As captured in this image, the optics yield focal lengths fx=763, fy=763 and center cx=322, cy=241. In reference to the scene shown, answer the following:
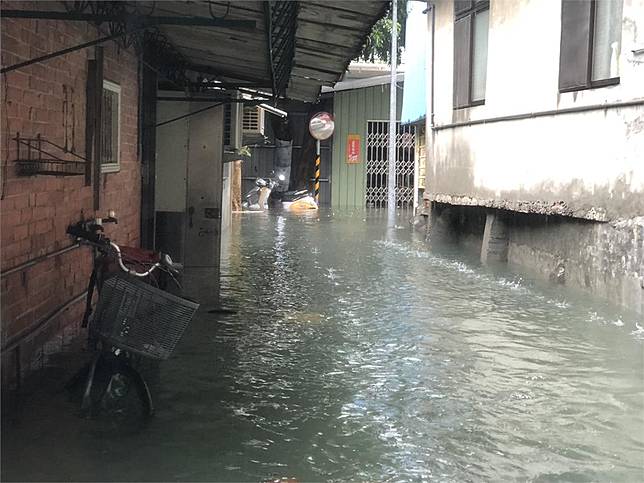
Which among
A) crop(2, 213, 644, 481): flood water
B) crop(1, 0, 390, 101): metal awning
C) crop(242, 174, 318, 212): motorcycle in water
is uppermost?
crop(1, 0, 390, 101): metal awning

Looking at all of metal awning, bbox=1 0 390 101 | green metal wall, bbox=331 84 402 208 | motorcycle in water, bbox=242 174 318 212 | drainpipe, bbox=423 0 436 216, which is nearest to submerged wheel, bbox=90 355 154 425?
metal awning, bbox=1 0 390 101

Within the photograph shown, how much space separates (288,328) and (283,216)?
510 inches

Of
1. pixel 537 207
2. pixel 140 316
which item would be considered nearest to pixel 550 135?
pixel 537 207

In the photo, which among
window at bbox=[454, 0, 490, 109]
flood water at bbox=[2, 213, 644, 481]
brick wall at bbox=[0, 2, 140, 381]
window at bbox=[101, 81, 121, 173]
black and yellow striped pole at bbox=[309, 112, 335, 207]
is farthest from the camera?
black and yellow striped pole at bbox=[309, 112, 335, 207]

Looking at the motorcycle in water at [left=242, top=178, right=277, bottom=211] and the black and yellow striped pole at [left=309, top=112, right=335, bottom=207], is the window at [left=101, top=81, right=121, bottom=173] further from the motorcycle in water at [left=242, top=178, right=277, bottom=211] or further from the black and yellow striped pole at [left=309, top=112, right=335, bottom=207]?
the black and yellow striped pole at [left=309, top=112, right=335, bottom=207]

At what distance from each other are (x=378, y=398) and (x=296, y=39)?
2.87 meters

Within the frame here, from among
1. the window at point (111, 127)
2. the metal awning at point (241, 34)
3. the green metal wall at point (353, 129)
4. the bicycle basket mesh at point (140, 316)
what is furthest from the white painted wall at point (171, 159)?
the green metal wall at point (353, 129)

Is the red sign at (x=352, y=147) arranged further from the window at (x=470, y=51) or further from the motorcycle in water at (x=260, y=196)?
the window at (x=470, y=51)

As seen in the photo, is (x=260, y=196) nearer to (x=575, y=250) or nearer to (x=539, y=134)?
(x=539, y=134)

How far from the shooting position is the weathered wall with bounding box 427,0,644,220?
23.2ft

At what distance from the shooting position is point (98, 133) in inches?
241

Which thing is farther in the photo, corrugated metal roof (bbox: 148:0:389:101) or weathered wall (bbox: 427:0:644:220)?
weathered wall (bbox: 427:0:644:220)

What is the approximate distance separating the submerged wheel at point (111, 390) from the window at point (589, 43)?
18.1 ft

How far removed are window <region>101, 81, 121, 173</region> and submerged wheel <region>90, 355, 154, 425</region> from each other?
290 centimetres
